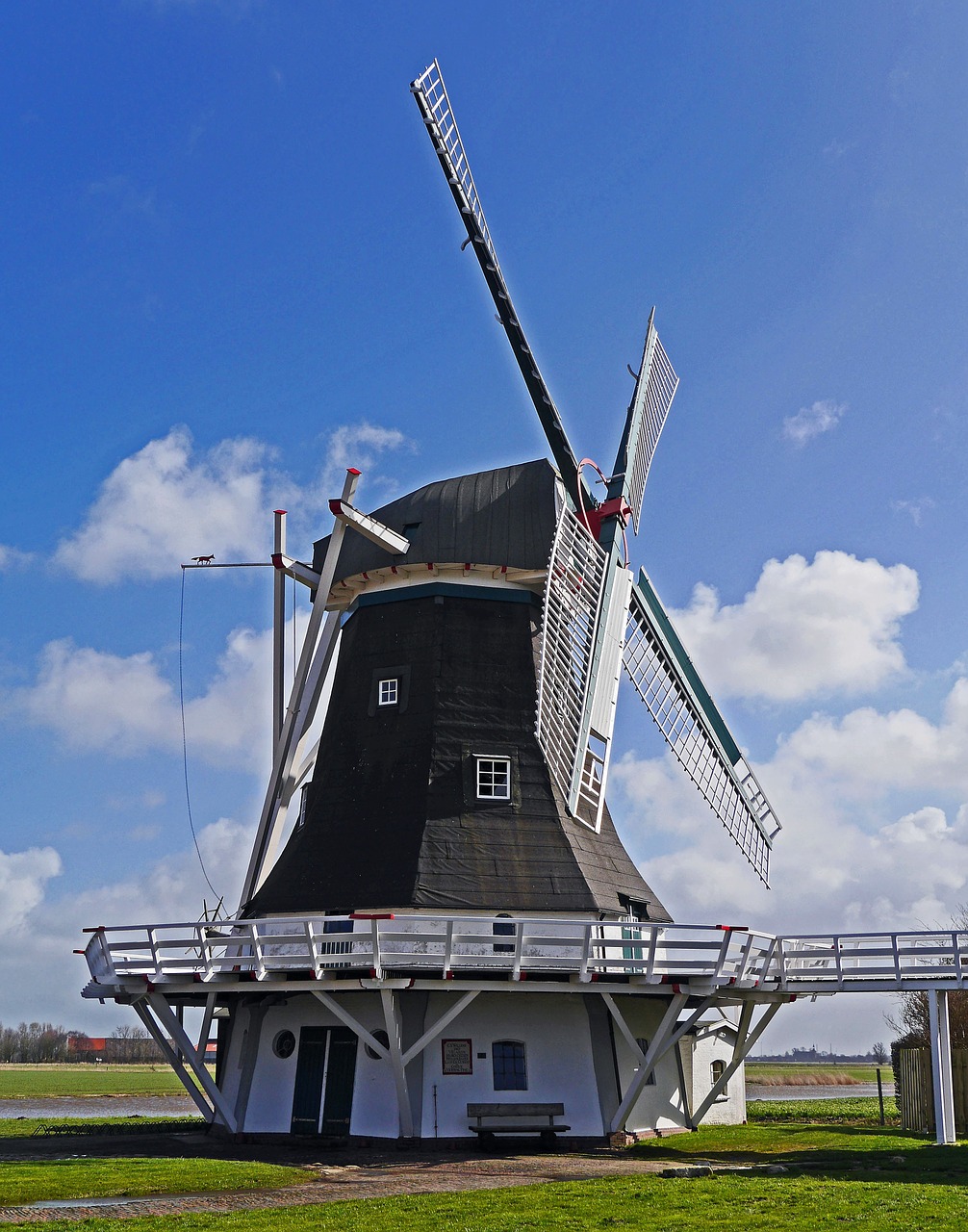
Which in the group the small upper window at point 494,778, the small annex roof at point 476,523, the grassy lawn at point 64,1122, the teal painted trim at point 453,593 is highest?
the small annex roof at point 476,523

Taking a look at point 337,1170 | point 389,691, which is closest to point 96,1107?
point 389,691

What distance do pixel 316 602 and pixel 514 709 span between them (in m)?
3.58

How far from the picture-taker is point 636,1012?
17.8 metres

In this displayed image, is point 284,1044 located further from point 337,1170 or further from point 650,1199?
point 650,1199

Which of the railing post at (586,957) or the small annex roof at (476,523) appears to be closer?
the railing post at (586,957)

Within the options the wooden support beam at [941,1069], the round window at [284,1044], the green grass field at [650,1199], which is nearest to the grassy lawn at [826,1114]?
the wooden support beam at [941,1069]

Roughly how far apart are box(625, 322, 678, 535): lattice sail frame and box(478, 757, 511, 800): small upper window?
20.7 feet

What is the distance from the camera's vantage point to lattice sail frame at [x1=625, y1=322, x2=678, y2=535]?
2302cm

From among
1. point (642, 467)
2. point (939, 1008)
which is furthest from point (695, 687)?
point (939, 1008)

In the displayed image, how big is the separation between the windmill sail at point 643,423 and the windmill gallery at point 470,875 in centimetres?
23

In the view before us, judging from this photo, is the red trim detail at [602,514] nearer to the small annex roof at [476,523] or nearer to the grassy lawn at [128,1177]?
the small annex roof at [476,523]

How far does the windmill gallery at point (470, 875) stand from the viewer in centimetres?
1560

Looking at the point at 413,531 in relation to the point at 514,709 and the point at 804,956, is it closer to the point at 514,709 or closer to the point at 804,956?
the point at 514,709

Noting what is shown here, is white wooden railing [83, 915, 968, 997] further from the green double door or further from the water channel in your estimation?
the water channel
